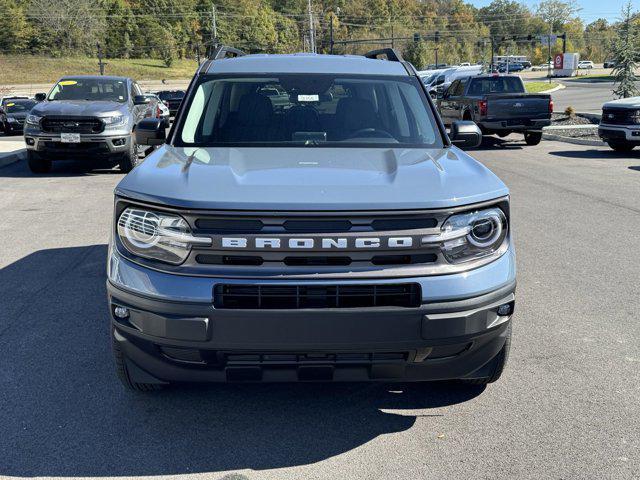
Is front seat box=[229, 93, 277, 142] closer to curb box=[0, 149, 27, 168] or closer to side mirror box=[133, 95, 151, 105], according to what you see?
side mirror box=[133, 95, 151, 105]

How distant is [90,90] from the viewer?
14.5 metres

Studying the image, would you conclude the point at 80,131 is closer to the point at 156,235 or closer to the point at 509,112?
the point at 509,112

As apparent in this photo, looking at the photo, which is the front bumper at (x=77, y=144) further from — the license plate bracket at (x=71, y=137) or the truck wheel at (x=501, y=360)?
the truck wheel at (x=501, y=360)

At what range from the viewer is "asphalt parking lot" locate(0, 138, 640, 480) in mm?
3227

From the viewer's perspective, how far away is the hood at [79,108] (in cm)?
1323

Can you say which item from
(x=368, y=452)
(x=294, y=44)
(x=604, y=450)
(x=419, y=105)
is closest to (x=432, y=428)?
(x=368, y=452)

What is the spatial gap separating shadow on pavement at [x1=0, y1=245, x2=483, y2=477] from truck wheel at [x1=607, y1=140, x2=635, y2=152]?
1391cm

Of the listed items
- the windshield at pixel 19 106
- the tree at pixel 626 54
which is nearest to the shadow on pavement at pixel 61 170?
the windshield at pixel 19 106

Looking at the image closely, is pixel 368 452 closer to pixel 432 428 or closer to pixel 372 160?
pixel 432 428

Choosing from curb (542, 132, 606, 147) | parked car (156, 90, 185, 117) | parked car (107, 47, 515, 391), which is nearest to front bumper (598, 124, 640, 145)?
curb (542, 132, 606, 147)

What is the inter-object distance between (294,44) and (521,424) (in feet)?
541

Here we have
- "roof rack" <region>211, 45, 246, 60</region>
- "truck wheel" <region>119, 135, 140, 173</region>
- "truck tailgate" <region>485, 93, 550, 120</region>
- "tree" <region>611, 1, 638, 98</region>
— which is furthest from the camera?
"tree" <region>611, 1, 638, 98</region>

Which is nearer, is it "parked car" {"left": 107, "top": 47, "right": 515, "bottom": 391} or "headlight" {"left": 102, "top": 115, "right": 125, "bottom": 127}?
"parked car" {"left": 107, "top": 47, "right": 515, "bottom": 391}

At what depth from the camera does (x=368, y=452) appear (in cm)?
335
